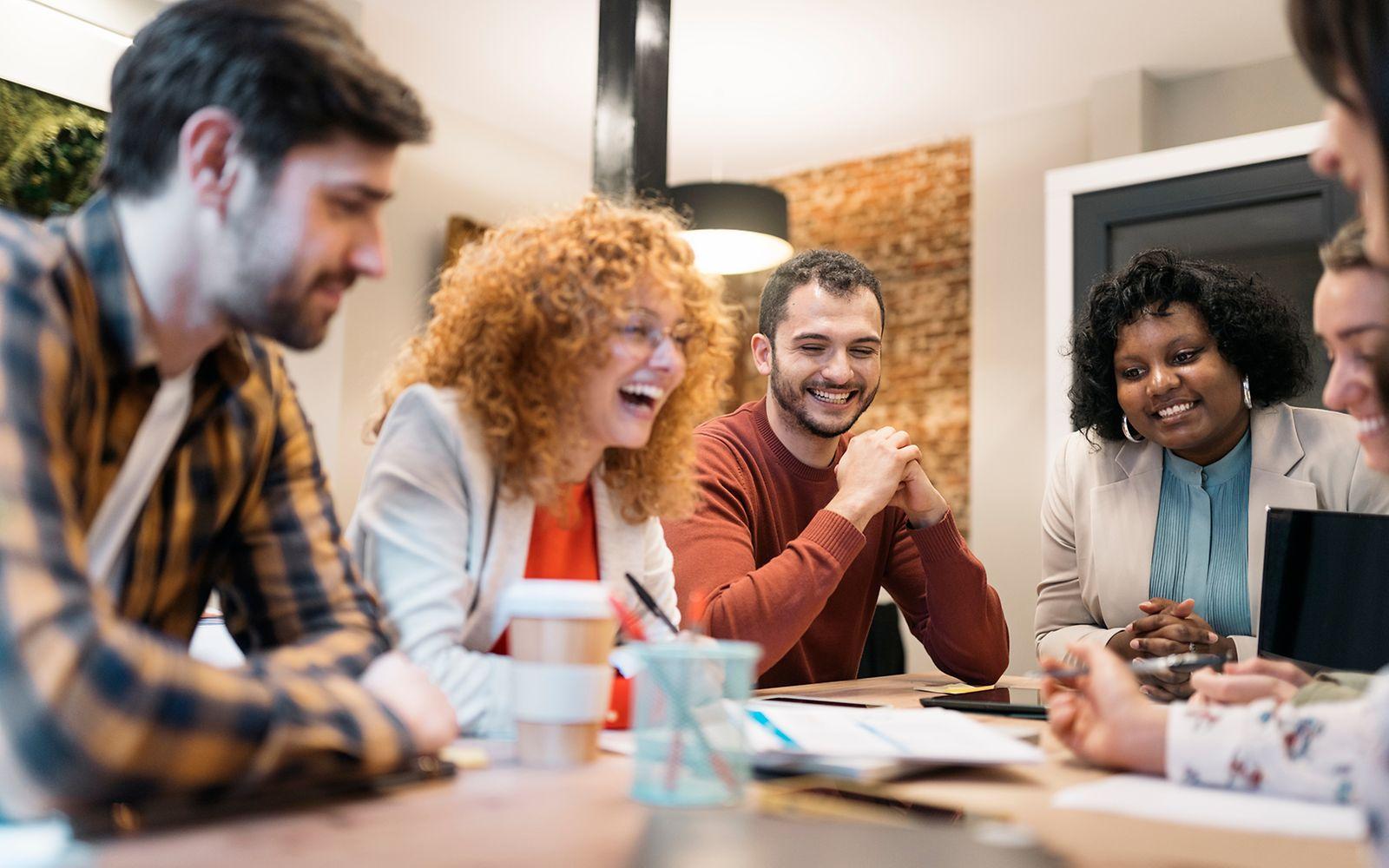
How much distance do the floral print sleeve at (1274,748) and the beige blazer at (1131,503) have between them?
1132mm

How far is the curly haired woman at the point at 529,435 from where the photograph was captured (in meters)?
1.27

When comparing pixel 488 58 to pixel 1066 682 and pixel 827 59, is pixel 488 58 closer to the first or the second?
pixel 827 59

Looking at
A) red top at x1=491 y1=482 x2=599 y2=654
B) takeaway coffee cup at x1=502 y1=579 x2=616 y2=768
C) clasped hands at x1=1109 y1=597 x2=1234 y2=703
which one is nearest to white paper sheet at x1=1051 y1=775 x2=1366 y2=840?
takeaway coffee cup at x1=502 y1=579 x2=616 y2=768

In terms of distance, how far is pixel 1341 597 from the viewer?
1698mm

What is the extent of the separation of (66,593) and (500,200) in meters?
4.75

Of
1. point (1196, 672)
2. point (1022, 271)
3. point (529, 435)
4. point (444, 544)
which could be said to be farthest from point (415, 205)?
point (1196, 672)

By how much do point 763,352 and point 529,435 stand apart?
4.02 feet

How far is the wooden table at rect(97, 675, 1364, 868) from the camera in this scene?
2.32ft

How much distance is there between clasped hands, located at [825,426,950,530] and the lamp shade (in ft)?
7.50

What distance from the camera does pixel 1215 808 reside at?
0.91 metres

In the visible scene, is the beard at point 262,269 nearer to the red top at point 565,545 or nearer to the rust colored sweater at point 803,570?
the red top at point 565,545

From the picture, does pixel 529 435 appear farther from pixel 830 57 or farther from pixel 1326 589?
pixel 830 57

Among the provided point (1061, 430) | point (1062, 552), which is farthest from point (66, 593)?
point (1061, 430)

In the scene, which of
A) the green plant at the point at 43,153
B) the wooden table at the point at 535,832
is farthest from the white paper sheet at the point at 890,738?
the green plant at the point at 43,153
